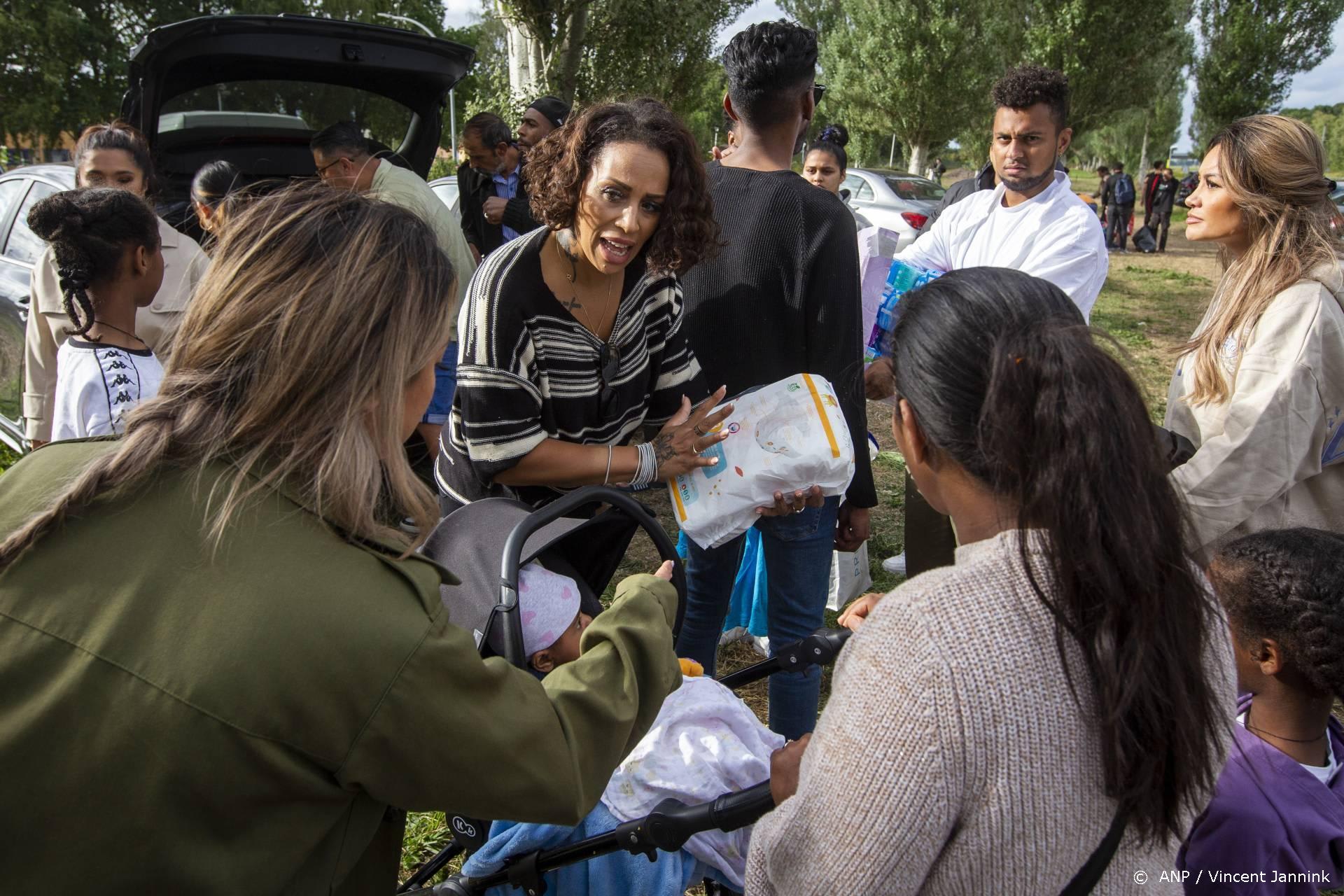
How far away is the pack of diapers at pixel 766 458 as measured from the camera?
7.72 ft

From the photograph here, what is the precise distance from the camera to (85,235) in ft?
8.80

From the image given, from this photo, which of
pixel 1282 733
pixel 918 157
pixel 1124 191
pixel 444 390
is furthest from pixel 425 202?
pixel 918 157

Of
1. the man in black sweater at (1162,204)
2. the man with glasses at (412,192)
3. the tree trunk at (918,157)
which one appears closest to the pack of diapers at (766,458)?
the man with glasses at (412,192)

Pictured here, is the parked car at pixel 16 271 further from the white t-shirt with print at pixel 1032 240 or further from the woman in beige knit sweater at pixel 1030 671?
the woman in beige knit sweater at pixel 1030 671

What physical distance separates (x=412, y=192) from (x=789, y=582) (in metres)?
2.91

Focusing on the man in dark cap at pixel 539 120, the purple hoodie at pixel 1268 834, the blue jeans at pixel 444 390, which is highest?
the man in dark cap at pixel 539 120

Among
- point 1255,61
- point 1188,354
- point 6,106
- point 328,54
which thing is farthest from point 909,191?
point 6,106

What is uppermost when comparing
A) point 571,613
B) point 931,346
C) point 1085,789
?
point 931,346

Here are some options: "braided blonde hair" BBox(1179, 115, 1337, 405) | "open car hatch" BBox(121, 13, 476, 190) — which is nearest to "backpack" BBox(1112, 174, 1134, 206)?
"open car hatch" BBox(121, 13, 476, 190)

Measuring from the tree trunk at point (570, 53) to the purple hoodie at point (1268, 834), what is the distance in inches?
380

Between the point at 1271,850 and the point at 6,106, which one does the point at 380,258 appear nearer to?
the point at 1271,850

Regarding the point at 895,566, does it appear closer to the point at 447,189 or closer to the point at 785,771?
the point at 785,771

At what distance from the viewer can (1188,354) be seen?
2539mm

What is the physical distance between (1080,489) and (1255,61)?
30147mm
